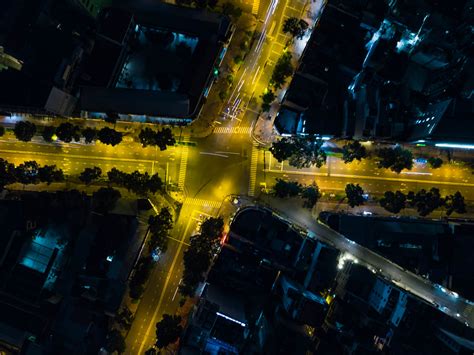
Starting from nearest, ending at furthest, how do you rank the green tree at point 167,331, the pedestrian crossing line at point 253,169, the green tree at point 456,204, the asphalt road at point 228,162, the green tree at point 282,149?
the green tree at point 167,331 < the green tree at point 282,149 < the asphalt road at point 228,162 < the green tree at point 456,204 < the pedestrian crossing line at point 253,169

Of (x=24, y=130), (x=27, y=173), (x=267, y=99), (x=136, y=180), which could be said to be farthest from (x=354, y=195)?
(x=24, y=130)

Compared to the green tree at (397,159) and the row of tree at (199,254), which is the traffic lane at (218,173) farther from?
the green tree at (397,159)

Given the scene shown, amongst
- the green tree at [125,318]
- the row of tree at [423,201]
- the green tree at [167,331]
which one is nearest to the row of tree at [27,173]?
the green tree at [125,318]

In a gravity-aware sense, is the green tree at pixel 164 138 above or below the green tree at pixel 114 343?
above

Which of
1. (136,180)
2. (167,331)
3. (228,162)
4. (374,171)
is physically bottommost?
(167,331)

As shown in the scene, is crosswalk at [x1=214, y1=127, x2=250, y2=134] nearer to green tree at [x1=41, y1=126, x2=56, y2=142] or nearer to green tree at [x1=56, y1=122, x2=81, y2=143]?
green tree at [x1=56, y1=122, x2=81, y2=143]

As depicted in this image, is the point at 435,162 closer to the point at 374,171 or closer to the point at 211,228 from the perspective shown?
the point at 374,171

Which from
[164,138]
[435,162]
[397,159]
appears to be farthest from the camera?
[435,162]

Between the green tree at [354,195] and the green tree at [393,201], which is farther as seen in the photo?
the green tree at [393,201]
